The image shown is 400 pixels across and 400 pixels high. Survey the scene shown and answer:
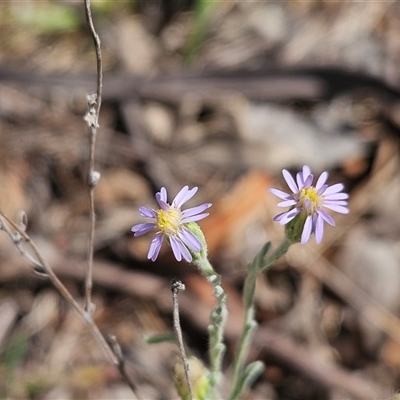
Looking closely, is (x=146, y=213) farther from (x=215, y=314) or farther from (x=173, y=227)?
(x=215, y=314)

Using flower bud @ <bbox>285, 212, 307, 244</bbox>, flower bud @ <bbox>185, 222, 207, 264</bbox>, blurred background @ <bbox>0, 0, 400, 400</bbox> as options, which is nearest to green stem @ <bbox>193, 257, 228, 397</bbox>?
flower bud @ <bbox>185, 222, 207, 264</bbox>

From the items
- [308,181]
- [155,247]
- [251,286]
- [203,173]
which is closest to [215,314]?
[251,286]

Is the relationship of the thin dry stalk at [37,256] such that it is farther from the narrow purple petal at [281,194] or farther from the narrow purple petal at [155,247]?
the narrow purple petal at [281,194]

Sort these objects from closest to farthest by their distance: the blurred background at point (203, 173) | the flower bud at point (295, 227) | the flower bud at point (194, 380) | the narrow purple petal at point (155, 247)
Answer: the narrow purple petal at point (155, 247) → the flower bud at point (295, 227) → the flower bud at point (194, 380) → the blurred background at point (203, 173)

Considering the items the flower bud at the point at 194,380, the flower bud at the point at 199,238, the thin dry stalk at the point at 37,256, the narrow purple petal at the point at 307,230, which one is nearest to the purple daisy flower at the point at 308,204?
the narrow purple petal at the point at 307,230

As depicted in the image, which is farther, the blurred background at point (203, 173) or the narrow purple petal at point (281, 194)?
the blurred background at point (203, 173)
